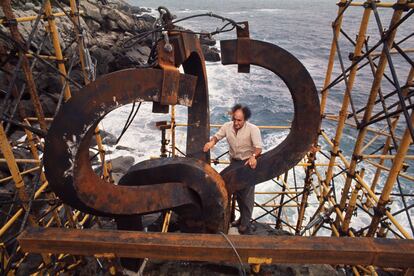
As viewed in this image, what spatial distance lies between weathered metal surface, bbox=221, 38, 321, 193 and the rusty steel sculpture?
0.05 feet

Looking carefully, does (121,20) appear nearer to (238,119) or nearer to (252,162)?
(238,119)

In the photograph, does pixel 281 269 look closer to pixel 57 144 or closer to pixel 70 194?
pixel 70 194

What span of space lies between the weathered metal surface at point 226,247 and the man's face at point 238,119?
2.85 metres

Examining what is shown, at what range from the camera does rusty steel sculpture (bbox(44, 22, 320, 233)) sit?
373cm

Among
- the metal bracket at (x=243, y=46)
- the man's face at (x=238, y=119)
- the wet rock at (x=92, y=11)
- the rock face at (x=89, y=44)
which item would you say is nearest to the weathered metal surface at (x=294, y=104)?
the metal bracket at (x=243, y=46)

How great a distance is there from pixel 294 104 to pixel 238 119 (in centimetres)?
104

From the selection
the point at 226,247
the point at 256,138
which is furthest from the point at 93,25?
the point at 226,247

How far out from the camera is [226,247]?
2719 mm

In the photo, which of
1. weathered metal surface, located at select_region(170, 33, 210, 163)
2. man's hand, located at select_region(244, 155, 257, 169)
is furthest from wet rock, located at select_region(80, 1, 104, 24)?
man's hand, located at select_region(244, 155, 257, 169)

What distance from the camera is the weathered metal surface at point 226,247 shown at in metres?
2.67

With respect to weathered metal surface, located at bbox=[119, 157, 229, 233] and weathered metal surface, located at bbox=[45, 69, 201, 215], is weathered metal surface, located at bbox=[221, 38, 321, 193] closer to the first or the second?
weathered metal surface, located at bbox=[119, 157, 229, 233]

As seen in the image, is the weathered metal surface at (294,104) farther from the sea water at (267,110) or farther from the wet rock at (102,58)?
the wet rock at (102,58)

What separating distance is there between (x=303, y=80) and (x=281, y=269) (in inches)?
128

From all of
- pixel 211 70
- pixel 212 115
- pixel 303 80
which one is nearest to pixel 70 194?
pixel 303 80
